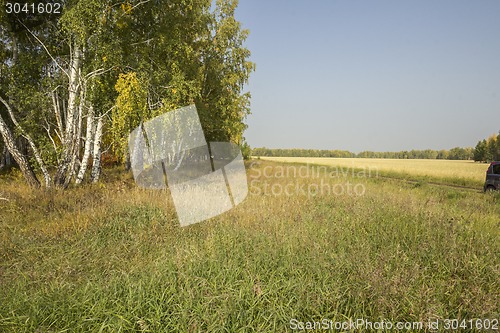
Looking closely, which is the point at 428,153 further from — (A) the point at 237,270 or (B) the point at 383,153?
(A) the point at 237,270

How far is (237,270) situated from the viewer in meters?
3.73

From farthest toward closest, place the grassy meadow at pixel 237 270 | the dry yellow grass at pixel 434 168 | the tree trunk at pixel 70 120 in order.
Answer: the dry yellow grass at pixel 434 168, the tree trunk at pixel 70 120, the grassy meadow at pixel 237 270

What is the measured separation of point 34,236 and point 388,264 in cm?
633

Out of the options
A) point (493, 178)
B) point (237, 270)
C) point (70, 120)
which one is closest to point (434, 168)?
point (493, 178)

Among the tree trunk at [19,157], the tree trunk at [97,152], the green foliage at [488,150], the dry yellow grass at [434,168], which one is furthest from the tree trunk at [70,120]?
the green foliage at [488,150]

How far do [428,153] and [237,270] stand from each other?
477 feet

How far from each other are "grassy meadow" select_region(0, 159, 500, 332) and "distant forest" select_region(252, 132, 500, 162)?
8630 cm

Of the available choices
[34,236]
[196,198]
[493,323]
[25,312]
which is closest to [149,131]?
→ [196,198]

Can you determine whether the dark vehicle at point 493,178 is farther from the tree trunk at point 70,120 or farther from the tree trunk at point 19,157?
the tree trunk at point 19,157

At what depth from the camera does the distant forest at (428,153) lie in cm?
7288

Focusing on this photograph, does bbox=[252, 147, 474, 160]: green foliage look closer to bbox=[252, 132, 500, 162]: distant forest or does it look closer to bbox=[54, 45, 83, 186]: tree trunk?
bbox=[252, 132, 500, 162]: distant forest

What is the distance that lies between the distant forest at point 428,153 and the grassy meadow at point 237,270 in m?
86.3

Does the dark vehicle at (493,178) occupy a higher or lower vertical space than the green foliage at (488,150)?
lower

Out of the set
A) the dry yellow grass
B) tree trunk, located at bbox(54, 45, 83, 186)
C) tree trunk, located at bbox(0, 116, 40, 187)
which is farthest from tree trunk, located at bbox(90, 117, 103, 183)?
the dry yellow grass
